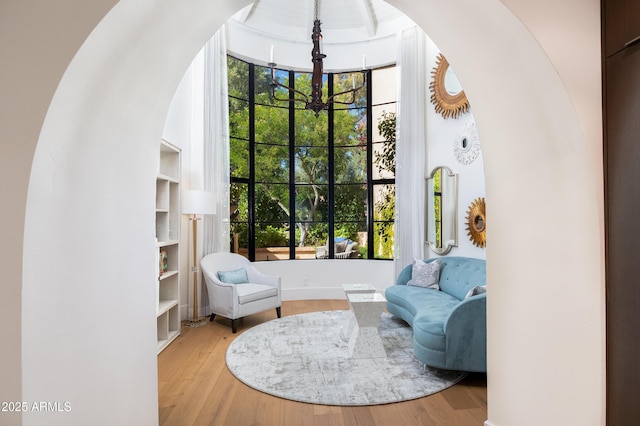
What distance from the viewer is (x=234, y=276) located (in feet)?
14.9

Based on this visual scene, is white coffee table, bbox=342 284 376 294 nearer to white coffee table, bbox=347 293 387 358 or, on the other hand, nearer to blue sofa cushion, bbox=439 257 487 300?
white coffee table, bbox=347 293 387 358

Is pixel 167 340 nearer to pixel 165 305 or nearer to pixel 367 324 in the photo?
pixel 165 305

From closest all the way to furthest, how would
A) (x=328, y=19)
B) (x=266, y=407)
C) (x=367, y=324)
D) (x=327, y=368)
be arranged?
(x=266, y=407) → (x=327, y=368) → (x=367, y=324) → (x=328, y=19)

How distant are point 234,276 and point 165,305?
37.6 inches

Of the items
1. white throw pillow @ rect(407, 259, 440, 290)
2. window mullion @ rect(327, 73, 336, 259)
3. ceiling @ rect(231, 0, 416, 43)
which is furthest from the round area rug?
ceiling @ rect(231, 0, 416, 43)

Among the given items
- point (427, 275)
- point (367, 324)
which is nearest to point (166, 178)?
point (367, 324)

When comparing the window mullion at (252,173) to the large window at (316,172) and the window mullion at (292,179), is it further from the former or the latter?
the window mullion at (292,179)

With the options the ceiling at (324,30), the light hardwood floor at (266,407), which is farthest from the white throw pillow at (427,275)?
the ceiling at (324,30)

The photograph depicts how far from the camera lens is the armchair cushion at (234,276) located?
4.44 metres

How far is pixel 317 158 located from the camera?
598 centimetres
